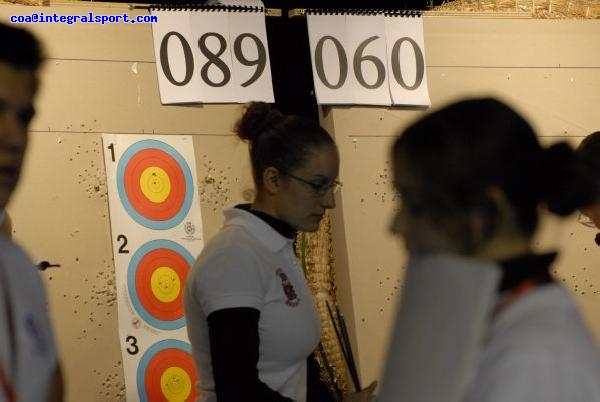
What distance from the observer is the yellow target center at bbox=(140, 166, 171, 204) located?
2.60 m

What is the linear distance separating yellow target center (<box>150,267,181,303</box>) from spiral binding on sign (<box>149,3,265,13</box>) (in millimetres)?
679

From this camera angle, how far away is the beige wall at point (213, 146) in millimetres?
2471

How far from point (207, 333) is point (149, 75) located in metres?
1.22

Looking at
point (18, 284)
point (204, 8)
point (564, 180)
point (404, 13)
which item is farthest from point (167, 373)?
point (564, 180)

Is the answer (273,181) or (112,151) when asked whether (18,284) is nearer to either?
(273,181)

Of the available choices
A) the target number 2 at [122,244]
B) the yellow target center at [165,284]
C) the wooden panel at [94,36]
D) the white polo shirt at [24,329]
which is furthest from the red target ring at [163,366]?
the white polo shirt at [24,329]

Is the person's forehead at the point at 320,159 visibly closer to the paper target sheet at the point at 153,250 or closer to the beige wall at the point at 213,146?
the beige wall at the point at 213,146

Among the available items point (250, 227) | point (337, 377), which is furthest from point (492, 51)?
point (250, 227)

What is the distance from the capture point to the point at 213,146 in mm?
2643

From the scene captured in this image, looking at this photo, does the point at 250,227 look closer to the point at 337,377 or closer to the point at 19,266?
the point at 19,266

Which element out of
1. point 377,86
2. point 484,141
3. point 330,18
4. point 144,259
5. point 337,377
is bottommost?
point 337,377

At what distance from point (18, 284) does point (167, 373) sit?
1598mm

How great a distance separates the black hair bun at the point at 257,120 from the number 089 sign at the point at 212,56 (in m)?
0.93

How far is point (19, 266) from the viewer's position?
1.02m
